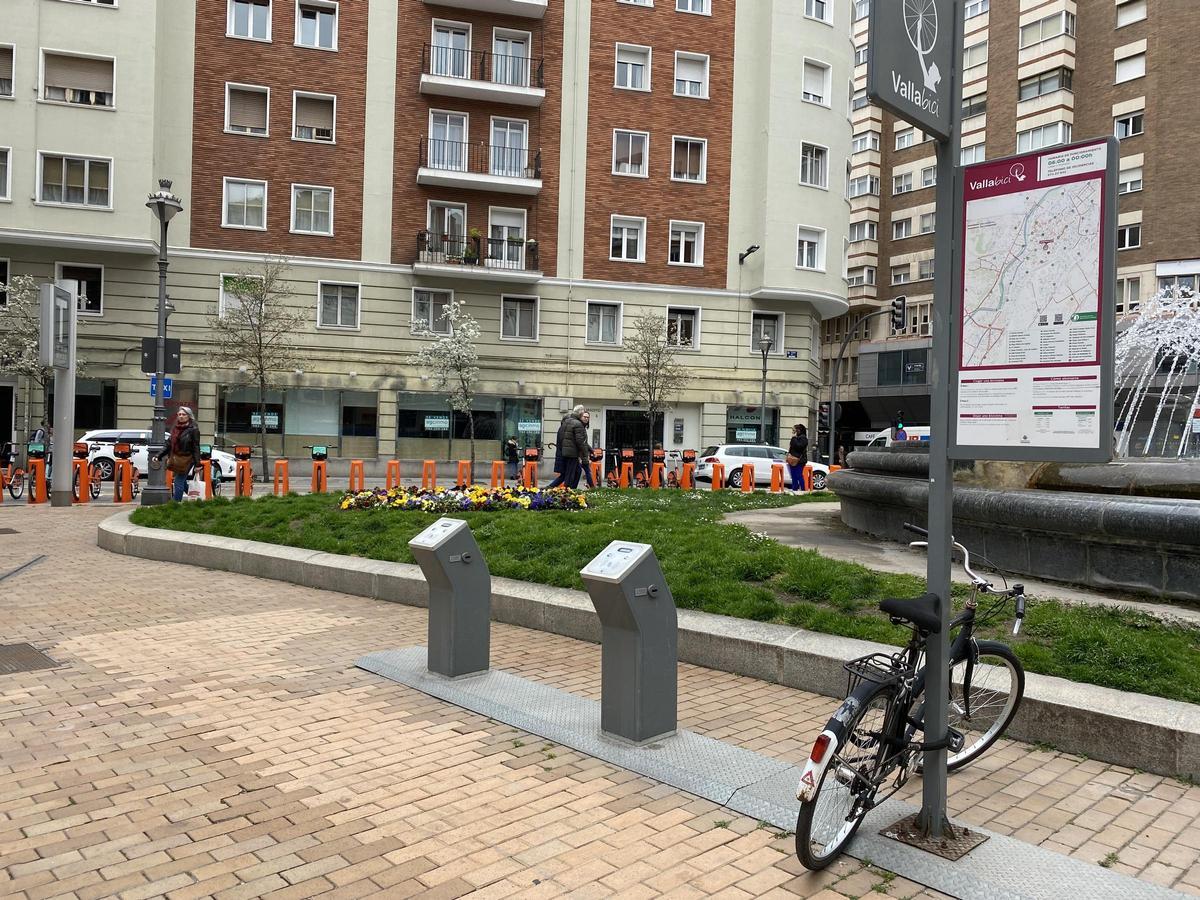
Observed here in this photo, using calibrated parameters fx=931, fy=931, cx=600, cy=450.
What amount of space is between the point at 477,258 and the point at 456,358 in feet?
13.0

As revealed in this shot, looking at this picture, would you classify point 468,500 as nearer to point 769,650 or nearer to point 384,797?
point 769,650

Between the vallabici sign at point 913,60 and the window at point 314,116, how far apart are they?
30.6 meters

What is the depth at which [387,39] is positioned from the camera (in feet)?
104

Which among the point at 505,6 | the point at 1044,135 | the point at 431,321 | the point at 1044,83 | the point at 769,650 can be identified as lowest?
the point at 769,650

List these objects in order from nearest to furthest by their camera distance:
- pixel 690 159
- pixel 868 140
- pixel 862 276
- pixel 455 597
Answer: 1. pixel 455 597
2. pixel 690 159
3. pixel 862 276
4. pixel 868 140

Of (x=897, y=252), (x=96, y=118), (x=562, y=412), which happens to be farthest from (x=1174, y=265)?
(x=96, y=118)

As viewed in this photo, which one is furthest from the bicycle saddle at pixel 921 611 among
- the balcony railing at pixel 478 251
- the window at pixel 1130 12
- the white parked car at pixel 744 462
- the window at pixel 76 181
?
the window at pixel 1130 12

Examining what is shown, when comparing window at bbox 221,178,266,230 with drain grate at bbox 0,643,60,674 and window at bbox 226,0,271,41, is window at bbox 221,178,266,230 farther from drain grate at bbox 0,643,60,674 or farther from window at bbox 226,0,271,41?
drain grate at bbox 0,643,60,674

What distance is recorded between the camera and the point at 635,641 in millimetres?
4699

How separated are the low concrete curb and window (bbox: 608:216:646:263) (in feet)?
80.3

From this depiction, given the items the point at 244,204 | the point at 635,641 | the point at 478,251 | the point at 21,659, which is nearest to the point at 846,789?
the point at 635,641

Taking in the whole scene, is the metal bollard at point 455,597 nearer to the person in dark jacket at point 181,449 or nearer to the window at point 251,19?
the person in dark jacket at point 181,449

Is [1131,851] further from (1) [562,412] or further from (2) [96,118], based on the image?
(2) [96,118]

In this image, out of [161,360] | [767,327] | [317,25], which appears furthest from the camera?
[767,327]
